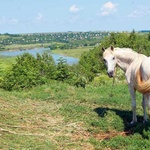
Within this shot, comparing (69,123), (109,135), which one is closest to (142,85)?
(109,135)

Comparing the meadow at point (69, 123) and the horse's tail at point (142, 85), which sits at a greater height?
the horse's tail at point (142, 85)

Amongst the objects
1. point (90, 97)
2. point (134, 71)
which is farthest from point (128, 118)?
point (90, 97)

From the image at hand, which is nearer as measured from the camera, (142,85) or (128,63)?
(142,85)

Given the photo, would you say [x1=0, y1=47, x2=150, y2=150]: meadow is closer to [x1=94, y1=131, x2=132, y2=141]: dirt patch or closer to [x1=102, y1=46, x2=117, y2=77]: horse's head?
[x1=94, y1=131, x2=132, y2=141]: dirt patch

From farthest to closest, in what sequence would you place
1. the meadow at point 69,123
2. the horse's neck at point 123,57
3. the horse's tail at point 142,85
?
1. the horse's neck at point 123,57
2. the meadow at point 69,123
3. the horse's tail at point 142,85

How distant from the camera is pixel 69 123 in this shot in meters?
10.3

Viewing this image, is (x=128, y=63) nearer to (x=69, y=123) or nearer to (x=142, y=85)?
(x=142, y=85)

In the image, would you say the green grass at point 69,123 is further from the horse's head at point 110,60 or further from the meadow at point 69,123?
the horse's head at point 110,60

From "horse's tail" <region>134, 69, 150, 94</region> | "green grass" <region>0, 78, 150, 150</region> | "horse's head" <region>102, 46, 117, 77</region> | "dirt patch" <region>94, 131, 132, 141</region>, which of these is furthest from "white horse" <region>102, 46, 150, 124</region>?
"green grass" <region>0, 78, 150, 150</region>

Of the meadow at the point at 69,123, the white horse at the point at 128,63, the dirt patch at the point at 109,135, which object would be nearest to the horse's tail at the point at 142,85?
the white horse at the point at 128,63

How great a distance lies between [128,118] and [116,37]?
1791 inches

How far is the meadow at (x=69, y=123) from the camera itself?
336 inches

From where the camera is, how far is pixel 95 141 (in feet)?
29.0

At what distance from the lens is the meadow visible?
8.52m
